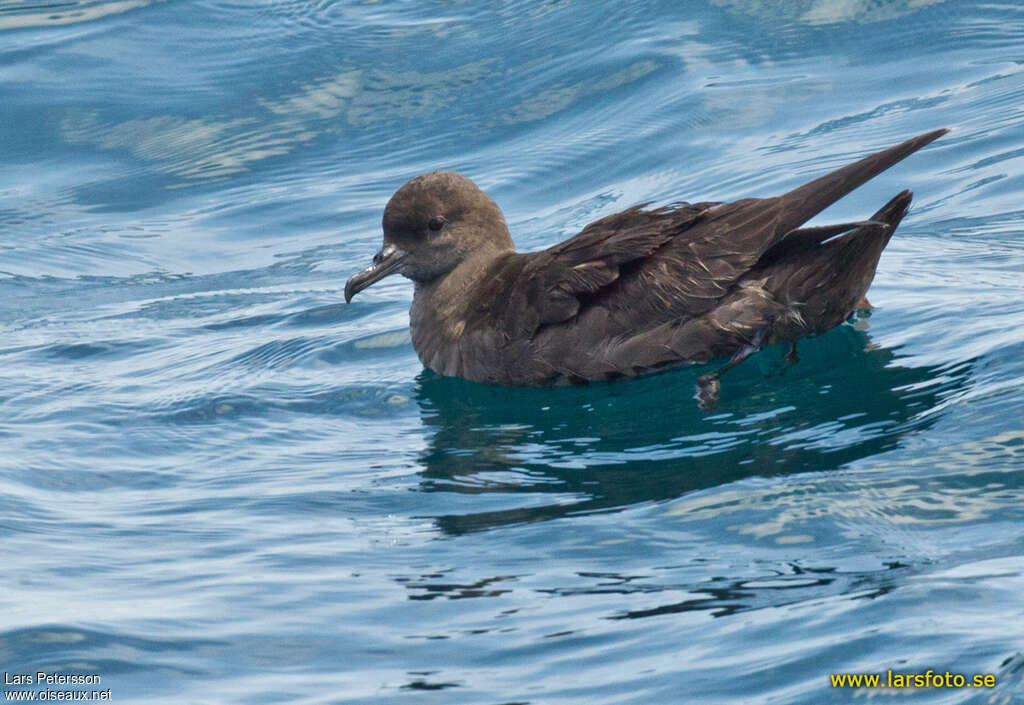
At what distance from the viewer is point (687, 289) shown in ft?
17.7

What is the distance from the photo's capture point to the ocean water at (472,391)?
3.59m

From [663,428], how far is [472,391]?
108 centimetres

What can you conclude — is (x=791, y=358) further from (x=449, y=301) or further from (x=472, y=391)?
(x=449, y=301)

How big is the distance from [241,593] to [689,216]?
2.33m

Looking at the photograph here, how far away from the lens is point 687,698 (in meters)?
3.18

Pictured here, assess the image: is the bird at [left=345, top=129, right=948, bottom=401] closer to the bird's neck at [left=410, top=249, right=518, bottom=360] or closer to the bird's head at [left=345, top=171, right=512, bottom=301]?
the bird's neck at [left=410, top=249, right=518, bottom=360]

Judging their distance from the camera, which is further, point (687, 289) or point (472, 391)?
point (472, 391)

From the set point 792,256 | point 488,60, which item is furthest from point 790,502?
point 488,60

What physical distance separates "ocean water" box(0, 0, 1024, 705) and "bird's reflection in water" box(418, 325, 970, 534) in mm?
21

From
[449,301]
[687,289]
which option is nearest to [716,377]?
[687,289]

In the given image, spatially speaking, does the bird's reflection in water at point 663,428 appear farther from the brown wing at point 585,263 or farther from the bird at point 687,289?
the brown wing at point 585,263

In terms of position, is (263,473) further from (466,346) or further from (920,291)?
(920,291)

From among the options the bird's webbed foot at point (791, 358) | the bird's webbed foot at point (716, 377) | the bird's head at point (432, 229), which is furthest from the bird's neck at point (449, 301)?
the bird's webbed foot at point (791, 358)

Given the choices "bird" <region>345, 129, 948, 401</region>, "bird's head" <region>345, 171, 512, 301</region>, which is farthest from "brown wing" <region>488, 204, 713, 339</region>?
"bird's head" <region>345, 171, 512, 301</region>
